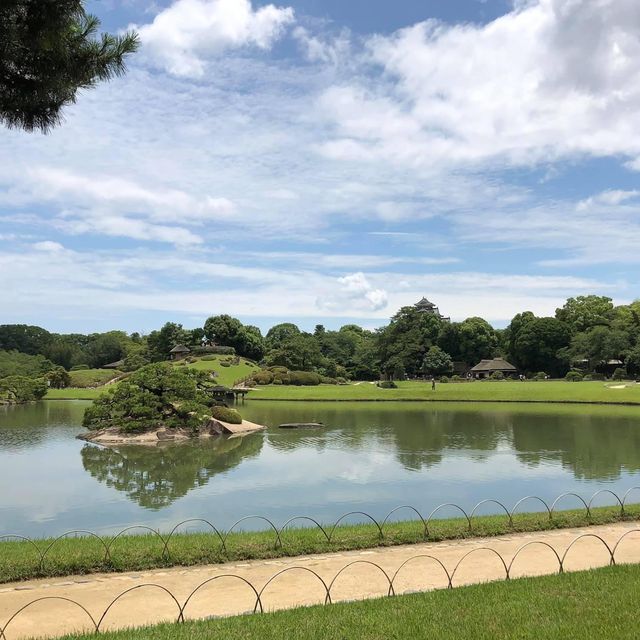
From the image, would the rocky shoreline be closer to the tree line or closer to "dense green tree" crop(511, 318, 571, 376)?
the tree line

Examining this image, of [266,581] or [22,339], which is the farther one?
[22,339]

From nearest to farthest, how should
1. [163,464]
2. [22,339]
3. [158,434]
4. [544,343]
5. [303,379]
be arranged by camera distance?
[163,464] < [158,434] < [303,379] < [544,343] < [22,339]

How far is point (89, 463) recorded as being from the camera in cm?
2327

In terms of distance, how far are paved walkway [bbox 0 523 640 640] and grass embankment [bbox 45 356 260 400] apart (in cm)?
5336

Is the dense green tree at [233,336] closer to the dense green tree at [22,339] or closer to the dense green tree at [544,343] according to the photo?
the dense green tree at [22,339]

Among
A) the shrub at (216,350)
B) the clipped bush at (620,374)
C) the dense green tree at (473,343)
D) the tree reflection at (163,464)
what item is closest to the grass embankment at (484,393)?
the clipped bush at (620,374)

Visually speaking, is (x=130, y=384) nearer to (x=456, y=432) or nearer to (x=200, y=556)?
(x=456, y=432)

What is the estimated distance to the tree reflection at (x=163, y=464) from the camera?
18.3 metres

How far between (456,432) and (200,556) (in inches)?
881

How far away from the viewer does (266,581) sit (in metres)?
8.66

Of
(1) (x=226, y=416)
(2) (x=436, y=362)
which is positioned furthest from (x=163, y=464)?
(2) (x=436, y=362)

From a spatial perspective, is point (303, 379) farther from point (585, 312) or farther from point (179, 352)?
point (585, 312)

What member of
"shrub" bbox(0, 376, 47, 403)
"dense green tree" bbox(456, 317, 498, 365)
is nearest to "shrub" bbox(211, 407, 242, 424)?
"shrub" bbox(0, 376, 47, 403)

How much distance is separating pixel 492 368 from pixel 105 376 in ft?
170
